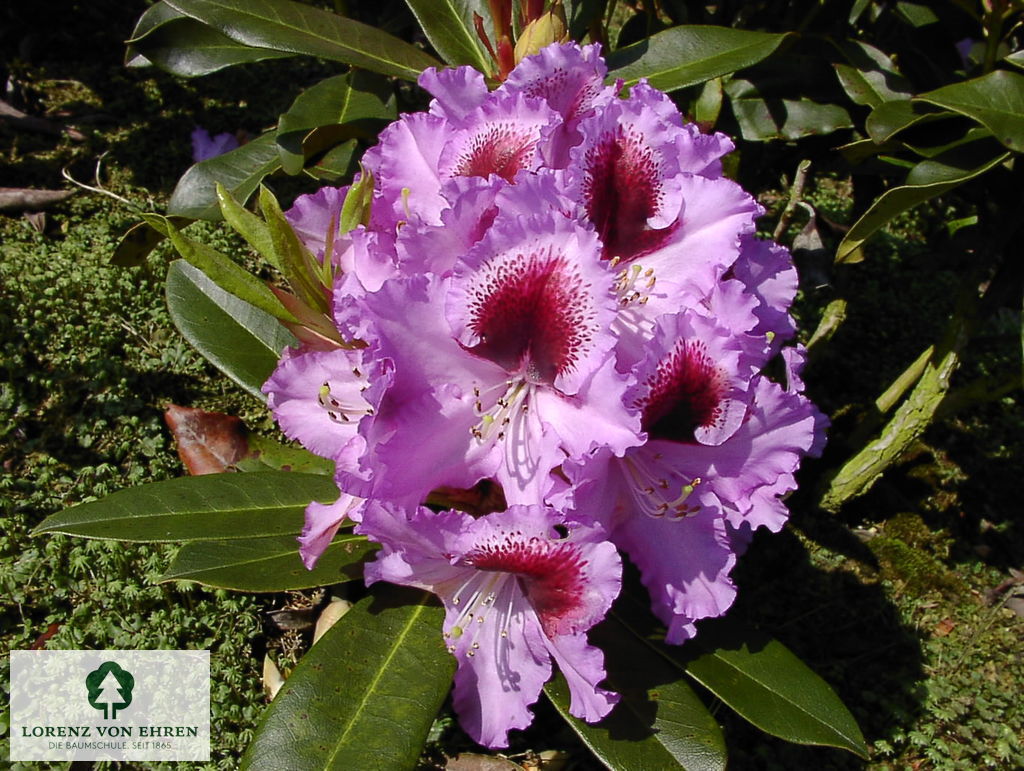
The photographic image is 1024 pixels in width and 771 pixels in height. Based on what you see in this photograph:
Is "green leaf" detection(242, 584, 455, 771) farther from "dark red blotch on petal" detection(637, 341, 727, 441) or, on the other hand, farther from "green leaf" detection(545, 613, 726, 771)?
"dark red blotch on petal" detection(637, 341, 727, 441)

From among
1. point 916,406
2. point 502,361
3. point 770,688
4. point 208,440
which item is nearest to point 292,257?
point 502,361

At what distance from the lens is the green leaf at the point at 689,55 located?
165cm

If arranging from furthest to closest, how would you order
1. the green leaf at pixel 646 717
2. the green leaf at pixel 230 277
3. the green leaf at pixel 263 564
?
the green leaf at pixel 263 564
the green leaf at pixel 646 717
the green leaf at pixel 230 277

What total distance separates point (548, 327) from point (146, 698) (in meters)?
1.24

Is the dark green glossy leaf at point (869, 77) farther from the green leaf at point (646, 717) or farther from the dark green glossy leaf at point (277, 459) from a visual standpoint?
the dark green glossy leaf at point (277, 459)

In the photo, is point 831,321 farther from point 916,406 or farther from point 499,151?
point 499,151

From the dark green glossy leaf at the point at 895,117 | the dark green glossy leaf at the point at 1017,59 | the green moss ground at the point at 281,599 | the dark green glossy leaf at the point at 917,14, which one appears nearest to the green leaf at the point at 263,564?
the green moss ground at the point at 281,599

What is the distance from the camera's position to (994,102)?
5.04 ft

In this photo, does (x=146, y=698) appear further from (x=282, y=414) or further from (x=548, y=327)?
(x=548, y=327)

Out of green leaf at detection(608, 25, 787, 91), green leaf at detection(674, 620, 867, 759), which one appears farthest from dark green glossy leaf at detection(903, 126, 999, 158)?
green leaf at detection(674, 620, 867, 759)

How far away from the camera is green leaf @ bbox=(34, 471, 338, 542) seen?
147cm

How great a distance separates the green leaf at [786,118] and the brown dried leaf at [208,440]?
4.54 feet

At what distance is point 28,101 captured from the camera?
3270 mm

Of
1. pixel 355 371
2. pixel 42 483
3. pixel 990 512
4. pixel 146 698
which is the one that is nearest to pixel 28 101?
pixel 42 483
